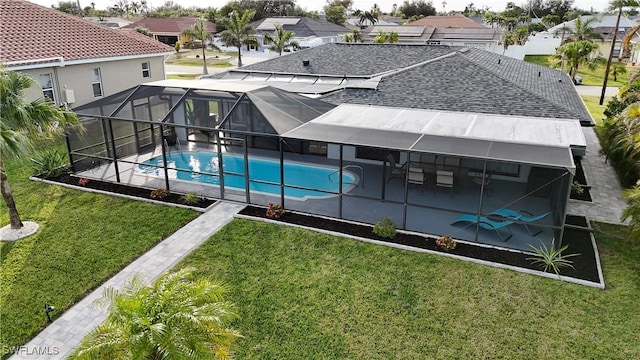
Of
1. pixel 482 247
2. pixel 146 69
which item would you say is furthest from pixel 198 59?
pixel 482 247

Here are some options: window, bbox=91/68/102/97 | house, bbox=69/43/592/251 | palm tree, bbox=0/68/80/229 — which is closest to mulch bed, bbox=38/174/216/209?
house, bbox=69/43/592/251


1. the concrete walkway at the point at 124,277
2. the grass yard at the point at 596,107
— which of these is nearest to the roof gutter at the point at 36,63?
the concrete walkway at the point at 124,277

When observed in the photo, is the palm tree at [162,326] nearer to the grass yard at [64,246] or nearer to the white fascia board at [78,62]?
the grass yard at [64,246]

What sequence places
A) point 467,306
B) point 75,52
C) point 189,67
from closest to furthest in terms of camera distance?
1. point 467,306
2. point 75,52
3. point 189,67

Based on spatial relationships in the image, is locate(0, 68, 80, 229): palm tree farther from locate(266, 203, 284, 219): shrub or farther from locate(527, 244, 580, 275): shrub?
locate(527, 244, 580, 275): shrub

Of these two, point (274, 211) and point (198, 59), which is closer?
point (274, 211)

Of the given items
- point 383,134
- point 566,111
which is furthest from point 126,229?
point 566,111

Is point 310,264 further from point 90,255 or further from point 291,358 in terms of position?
point 90,255

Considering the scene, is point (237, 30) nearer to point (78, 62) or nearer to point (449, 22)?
point (78, 62)
